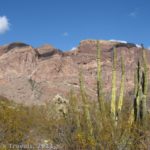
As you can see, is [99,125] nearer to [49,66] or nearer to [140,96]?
[140,96]

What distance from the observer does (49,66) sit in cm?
8406

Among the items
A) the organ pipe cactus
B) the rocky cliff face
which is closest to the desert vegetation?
the organ pipe cactus

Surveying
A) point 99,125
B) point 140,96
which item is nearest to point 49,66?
point 140,96

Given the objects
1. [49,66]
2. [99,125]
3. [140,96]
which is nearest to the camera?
[99,125]

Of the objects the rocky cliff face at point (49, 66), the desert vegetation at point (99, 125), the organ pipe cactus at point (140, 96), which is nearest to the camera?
the desert vegetation at point (99, 125)

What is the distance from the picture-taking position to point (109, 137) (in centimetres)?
962

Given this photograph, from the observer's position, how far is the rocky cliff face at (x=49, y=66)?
72200 mm

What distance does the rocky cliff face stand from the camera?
7220 centimetres

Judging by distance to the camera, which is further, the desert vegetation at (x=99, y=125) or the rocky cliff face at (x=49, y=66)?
the rocky cliff face at (x=49, y=66)

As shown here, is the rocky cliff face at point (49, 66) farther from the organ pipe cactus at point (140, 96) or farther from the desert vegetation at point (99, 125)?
the organ pipe cactus at point (140, 96)

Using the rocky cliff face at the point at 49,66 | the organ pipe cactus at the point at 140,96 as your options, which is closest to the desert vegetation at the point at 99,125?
the organ pipe cactus at the point at 140,96

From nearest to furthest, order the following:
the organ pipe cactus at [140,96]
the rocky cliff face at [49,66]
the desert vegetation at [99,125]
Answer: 1. the desert vegetation at [99,125]
2. the organ pipe cactus at [140,96]
3. the rocky cliff face at [49,66]

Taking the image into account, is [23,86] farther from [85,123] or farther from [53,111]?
[85,123]

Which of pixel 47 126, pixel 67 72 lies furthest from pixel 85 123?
pixel 67 72
